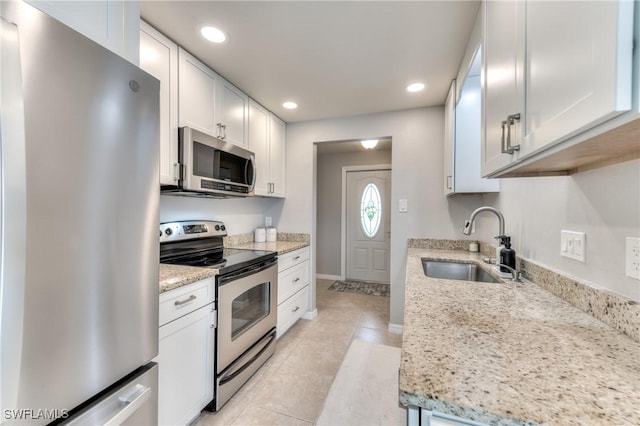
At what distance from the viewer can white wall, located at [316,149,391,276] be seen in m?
4.81

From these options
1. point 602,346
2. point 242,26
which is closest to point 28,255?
point 602,346

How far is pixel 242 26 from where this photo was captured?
1.54m

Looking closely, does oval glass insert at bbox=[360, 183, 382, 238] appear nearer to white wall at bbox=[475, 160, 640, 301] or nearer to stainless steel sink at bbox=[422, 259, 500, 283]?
stainless steel sink at bbox=[422, 259, 500, 283]

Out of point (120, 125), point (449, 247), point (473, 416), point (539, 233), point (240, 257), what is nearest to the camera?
point (473, 416)

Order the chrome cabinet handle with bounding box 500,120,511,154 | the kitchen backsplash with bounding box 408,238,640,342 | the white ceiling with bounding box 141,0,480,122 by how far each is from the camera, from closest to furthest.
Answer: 1. the kitchen backsplash with bounding box 408,238,640,342
2. the chrome cabinet handle with bounding box 500,120,511,154
3. the white ceiling with bounding box 141,0,480,122

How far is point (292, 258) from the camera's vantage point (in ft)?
8.80

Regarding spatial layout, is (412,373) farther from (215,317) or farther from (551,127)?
(215,317)

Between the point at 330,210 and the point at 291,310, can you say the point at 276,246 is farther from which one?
the point at 330,210

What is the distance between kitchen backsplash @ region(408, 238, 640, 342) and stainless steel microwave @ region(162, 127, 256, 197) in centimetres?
196

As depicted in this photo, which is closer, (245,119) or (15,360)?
(15,360)

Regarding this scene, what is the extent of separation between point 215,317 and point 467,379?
1.41 m

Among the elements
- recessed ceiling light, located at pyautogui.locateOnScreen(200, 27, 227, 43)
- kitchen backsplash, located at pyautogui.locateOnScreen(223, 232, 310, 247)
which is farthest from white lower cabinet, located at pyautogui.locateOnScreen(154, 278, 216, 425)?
recessed ceiling light, located at pyautogui.locateOnScreen(200, 27, 227, 43)

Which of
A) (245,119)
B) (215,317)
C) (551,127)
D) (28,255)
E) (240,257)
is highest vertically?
(245,119)

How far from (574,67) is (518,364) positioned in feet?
2.16
